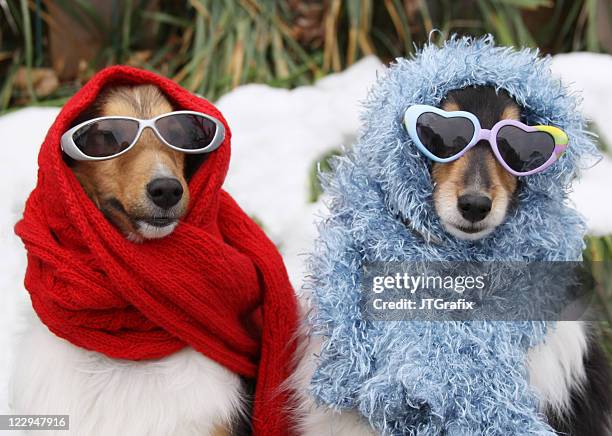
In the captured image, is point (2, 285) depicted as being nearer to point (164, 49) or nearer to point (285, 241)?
point (285, 241)

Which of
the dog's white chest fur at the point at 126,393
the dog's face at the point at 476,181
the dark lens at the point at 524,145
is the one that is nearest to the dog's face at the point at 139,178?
the dog's white chest fur at the point at 126,393

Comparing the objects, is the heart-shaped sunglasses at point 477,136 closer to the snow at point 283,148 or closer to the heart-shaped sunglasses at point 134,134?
the heart-shaped sunglasses at point 134,134

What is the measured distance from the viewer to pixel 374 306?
1661 mm

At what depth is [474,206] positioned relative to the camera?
1.55m

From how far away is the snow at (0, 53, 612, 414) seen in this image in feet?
9.04

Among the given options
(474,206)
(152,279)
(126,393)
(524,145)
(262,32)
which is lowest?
(126,393)

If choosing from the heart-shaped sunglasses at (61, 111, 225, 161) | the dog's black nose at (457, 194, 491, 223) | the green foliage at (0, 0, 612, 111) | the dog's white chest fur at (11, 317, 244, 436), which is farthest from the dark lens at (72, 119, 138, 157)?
the green foliage at (0, 0, 612, 111)

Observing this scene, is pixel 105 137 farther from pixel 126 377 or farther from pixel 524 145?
pixel 524 145

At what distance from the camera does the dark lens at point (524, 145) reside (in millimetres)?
1580

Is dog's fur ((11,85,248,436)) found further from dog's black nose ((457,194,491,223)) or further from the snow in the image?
the snow

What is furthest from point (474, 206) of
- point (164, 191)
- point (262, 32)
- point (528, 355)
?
point (262, 32)

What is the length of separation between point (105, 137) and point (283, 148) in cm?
153

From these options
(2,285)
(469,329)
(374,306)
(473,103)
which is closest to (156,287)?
(374,306)

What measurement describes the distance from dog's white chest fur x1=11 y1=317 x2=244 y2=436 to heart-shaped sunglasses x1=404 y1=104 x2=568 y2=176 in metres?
0.78
